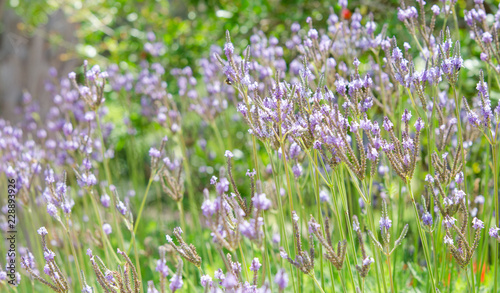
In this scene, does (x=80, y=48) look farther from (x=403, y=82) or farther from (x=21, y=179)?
(x=403, y=82)

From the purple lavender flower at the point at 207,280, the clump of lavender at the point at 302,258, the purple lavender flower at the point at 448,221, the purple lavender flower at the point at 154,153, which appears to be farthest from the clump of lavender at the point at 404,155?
the purple lavender flower at the point at 154,153

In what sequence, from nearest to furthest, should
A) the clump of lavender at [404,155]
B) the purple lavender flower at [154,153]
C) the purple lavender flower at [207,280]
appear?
1. the purple lavender flower at [207,280]
2. the clump of lavender at [404,155]
3. the purple lavender flower at [154,153]

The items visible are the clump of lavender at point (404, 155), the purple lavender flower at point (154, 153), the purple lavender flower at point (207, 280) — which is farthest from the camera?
the purple lavender flower at point (154, 153)

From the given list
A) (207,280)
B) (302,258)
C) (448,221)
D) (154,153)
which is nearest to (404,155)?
(448,221)

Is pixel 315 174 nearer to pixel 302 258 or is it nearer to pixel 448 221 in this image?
pixel 302 258

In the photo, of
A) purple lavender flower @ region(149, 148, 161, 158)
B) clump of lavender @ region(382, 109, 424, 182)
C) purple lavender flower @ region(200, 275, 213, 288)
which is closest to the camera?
purple lavender flower @ region(200, 275, 213, 288)

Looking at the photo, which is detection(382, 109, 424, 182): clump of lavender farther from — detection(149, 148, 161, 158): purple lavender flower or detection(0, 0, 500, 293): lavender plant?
detection(149, 148, 161, 158): purple lavender flower

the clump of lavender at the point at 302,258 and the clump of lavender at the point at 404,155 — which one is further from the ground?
the clump of lavender at the point at 404,155

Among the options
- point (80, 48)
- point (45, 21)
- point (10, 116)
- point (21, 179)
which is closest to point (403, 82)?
point (21, 179)

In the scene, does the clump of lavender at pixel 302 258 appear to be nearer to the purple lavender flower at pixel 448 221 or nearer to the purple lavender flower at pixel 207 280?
the purple lavender flower at pixel 207 280

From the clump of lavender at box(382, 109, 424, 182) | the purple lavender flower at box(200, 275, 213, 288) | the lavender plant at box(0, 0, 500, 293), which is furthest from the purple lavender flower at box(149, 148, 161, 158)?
the clump of lavender at box(382, 109, 424, 182)

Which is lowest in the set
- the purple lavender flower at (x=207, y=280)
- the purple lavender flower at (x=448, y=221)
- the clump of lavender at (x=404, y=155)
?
the purple lavender flower at (x=207, y=280)

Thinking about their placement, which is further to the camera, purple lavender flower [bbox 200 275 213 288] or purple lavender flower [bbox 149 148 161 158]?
purple lavender flower [bbox 149 148 161 158]

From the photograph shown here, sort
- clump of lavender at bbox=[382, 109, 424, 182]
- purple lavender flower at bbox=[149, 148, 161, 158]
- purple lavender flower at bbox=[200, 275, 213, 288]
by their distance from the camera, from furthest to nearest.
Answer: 1. purple lavender flower at bbox=[149, 148, 161, 158]
2. clump of lavender at bbox=[382, 109, 424, 182]
3. purple lavender flower at bbox=[200, 275, 213, 288]
